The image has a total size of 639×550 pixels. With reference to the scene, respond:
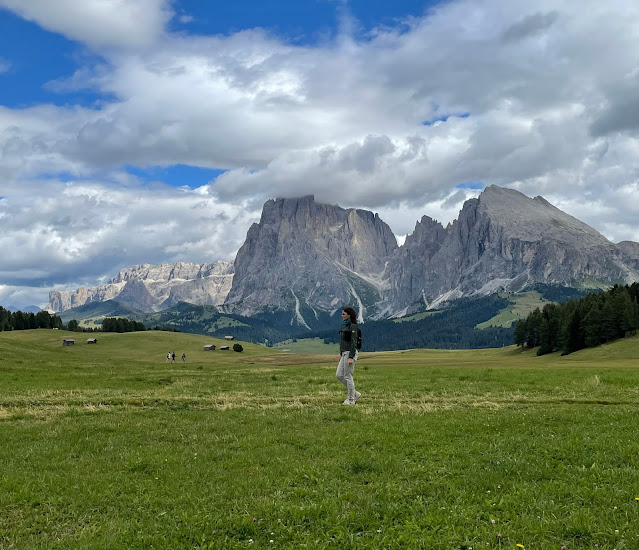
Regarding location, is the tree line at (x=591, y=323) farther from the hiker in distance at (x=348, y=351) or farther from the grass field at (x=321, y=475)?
the hiker in distance at (x=348, y=351)

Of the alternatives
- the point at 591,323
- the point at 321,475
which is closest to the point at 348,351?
the point at 321,475

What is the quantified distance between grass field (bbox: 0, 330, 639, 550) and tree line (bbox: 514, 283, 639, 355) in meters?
96.7

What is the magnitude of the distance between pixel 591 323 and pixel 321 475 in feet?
373

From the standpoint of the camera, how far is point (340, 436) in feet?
54.1

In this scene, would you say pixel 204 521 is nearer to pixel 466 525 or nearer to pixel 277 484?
pixel 277 484

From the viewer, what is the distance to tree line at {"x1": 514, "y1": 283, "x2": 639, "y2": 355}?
108 metres

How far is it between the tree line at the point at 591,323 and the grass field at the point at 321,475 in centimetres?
9667

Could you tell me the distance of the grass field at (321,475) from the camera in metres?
9.33

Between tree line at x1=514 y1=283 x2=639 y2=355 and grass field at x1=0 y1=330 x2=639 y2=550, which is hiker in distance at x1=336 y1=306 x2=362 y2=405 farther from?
tree line at x1=514 y1=283 x2=639 y2=355

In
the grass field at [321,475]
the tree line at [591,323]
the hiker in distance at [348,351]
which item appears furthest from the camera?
the tree line at [591,323]

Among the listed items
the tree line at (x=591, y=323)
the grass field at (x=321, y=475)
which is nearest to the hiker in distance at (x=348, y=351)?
the grass field at (x=321, y=475)

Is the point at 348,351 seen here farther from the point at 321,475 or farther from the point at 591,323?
the point at 591,323

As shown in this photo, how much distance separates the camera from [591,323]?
108625mm

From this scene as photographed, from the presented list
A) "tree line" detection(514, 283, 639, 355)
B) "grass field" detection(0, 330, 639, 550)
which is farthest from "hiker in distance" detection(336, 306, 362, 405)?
"tree line" detection(514, 283, 639, 355)
